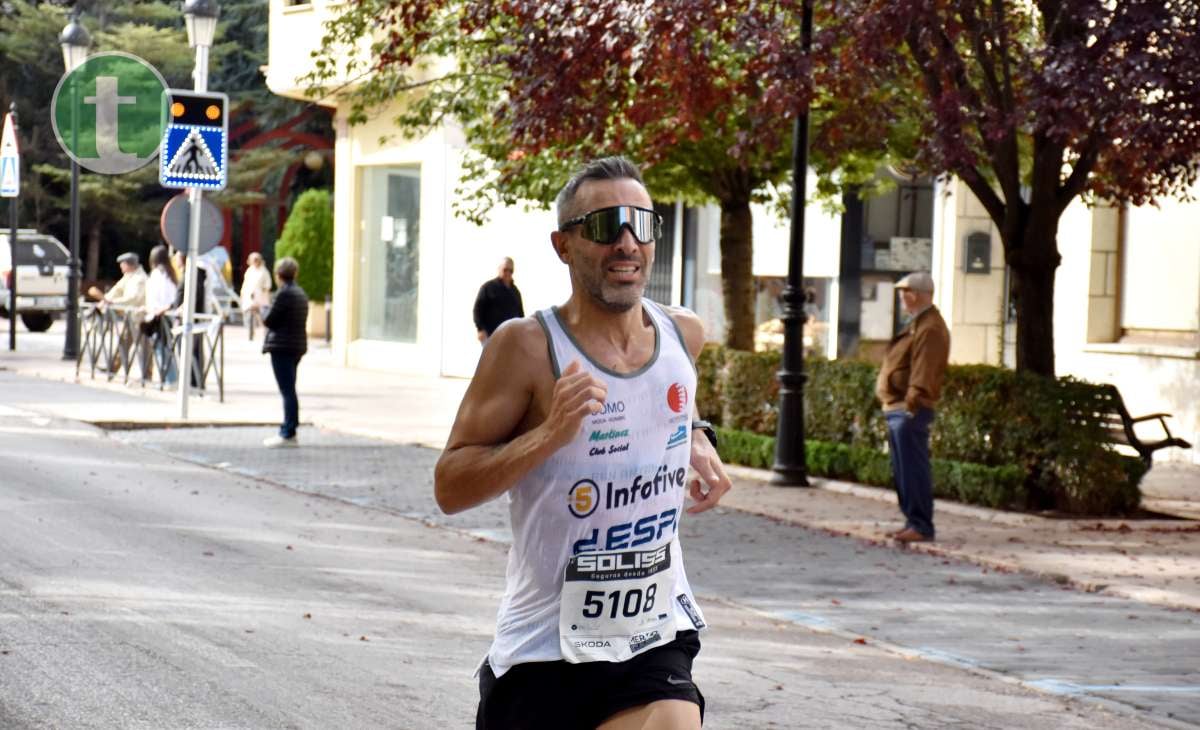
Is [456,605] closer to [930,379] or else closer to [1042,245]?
[930,379]

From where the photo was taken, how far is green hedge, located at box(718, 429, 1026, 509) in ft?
47.0

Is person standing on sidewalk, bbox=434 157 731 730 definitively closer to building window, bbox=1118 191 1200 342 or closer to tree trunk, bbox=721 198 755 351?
tree trunk, bbox=721 198 755 351

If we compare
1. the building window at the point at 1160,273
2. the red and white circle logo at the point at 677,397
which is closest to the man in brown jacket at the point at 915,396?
the building window at the point at 1160,273

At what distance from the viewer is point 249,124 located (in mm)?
55844

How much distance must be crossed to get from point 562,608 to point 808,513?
34.0 ft

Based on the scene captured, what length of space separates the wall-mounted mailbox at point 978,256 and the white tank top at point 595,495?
19.5 metres

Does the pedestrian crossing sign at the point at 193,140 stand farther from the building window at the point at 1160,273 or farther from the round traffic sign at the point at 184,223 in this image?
the building window at the point at 1160,273

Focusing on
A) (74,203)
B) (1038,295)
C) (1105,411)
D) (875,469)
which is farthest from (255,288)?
(1105,411)

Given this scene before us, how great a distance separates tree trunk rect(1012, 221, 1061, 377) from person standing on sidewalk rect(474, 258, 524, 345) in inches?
268

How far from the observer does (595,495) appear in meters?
4.04

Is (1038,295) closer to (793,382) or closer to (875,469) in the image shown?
(875,469)

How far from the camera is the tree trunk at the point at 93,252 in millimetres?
57781

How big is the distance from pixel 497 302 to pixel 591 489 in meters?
16.6

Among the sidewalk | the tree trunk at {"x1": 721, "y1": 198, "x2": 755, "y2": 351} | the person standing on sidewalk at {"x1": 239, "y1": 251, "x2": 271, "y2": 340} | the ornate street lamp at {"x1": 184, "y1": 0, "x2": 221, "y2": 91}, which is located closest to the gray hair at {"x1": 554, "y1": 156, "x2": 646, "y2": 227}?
the sidewalk
